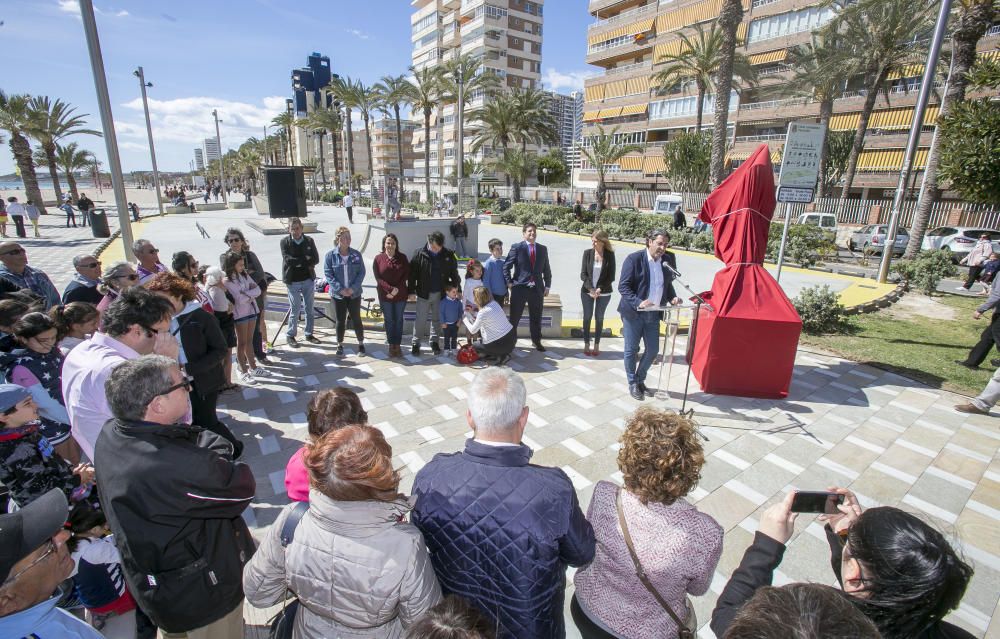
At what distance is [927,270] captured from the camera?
41.5ft

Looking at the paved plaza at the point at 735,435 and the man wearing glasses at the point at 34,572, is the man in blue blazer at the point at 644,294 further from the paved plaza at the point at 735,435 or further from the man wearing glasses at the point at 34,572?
the man wearing glasses at the point at 34,572

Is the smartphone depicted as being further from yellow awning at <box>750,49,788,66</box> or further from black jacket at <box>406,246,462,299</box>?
yellow awning at <box>750,49,788,66</box>

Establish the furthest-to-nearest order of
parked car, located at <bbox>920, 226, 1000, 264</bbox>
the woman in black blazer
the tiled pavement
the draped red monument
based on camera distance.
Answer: parked car, located at <bbox>920, 226, 1000, 264</bbox> → the woman in black blazer → the draped red monument → the tiled pavement

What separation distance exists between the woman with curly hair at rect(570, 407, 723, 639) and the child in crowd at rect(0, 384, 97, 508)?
2658 millimetres

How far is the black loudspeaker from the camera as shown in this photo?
15.1 metres

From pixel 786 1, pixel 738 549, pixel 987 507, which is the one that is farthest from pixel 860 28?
pixel 738 549

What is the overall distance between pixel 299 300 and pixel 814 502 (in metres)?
7.24

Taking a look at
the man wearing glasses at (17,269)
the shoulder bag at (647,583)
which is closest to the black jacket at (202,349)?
the man wearing glasses at (17,269)

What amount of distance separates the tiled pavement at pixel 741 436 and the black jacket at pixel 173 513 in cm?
88

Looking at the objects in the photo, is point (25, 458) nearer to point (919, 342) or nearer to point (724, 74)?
point (919, 342)

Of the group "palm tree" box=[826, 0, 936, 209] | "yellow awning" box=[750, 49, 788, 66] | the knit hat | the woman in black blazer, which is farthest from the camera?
"yellow awning" box=[750, 49, 788, 66]

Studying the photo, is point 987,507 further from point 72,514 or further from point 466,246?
point 466,246

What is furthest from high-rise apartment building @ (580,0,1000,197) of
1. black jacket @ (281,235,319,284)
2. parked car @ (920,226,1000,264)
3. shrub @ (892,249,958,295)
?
black jacket @ (281,235,319,284)

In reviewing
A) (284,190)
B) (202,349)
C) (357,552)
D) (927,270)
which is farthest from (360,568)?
(927,270)
